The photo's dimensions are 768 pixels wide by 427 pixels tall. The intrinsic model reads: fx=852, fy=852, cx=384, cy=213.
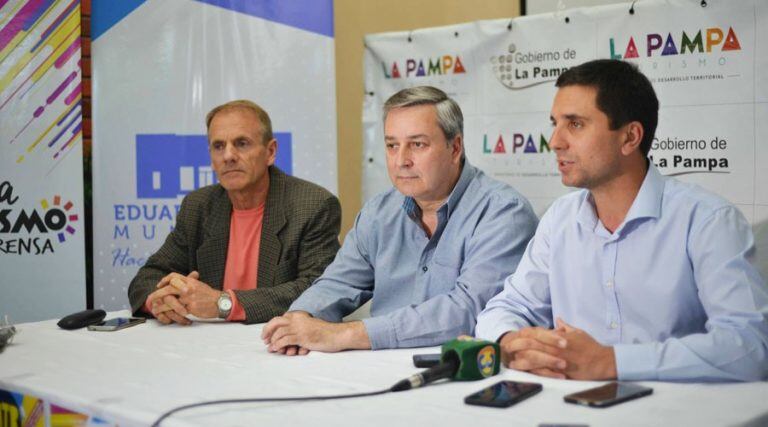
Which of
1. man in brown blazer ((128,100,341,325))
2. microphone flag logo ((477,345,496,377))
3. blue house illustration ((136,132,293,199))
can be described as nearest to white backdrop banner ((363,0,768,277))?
blue house illustration ((136,132,293,199))

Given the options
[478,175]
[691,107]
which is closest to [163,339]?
[478,175]

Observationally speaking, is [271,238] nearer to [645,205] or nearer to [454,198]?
[454,198]

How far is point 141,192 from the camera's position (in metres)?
4.28

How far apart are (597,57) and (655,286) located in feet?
6.55

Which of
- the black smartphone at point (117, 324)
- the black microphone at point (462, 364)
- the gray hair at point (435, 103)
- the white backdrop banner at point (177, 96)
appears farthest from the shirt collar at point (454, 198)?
the white backdrop banner at point (177, 96)

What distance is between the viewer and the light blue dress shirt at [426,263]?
225 centimetres

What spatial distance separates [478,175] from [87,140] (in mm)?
2550

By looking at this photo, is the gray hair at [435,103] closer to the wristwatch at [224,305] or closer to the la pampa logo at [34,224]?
the wristwatch at [224,305]

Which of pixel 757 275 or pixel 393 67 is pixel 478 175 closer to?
pixel 757 275

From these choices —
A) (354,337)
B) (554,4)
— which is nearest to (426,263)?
(354,337)

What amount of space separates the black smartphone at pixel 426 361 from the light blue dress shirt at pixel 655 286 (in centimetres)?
19

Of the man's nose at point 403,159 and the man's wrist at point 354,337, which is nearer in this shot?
the man's wrist at point 354,337

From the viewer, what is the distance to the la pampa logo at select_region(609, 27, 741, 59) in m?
3.43

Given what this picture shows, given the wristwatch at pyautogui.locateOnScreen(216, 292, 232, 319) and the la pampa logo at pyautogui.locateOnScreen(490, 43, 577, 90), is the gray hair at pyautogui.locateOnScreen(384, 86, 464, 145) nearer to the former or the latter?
the wristwatch at pyautogui.locateOnScreen(216, 292, 232, 319)
